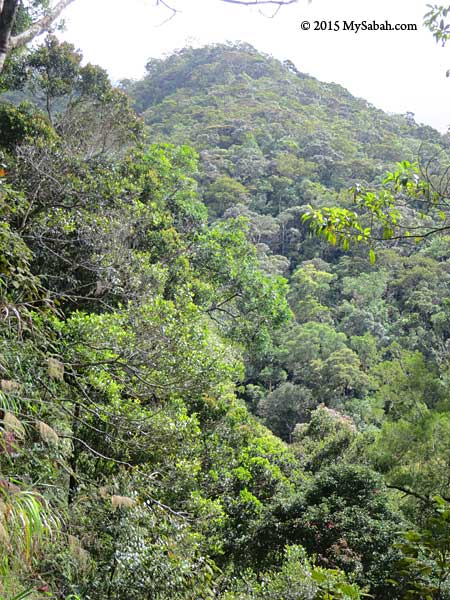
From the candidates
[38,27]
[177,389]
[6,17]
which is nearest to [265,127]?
[177,389]

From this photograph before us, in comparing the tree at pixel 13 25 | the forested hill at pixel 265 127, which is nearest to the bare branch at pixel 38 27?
the tree at pixel 13 25

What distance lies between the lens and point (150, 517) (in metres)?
3.64

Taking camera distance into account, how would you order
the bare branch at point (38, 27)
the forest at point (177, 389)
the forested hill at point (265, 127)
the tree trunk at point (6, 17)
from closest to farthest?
the tree trunk at point (6, 17), the bare branch at point (38, 27), the forest at point (177, 389), the forested hill at point (265, 127)

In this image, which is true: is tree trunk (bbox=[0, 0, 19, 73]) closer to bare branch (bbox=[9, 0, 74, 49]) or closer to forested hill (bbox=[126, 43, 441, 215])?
bare branch (bbox=[9, 0, 74, 49])

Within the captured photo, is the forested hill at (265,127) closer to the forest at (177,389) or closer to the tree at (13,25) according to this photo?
the forest at (177,389)

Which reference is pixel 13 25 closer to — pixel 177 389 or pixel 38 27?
pixel 38 27

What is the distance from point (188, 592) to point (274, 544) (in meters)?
3.43

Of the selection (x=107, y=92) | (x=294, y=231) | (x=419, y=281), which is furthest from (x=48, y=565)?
(x=294, y=231)

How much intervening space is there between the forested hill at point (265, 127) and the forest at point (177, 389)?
12.1m

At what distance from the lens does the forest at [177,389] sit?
8.29 ft

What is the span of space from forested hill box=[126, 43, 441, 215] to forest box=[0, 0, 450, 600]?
1214 cm

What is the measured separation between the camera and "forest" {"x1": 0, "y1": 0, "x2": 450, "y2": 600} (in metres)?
2.53

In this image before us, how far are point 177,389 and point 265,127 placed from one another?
3602 centimetres

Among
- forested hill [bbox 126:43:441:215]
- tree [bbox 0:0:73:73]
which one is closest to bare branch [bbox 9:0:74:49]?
tree [bbox 0:0:73:73]
